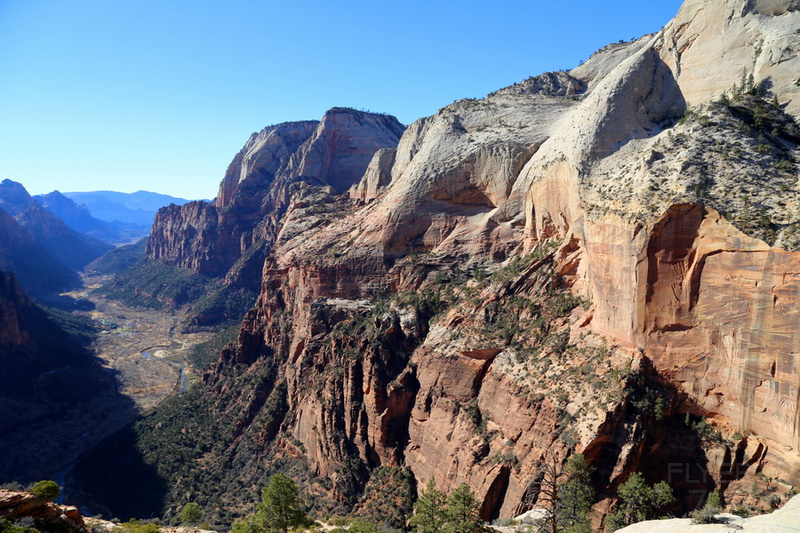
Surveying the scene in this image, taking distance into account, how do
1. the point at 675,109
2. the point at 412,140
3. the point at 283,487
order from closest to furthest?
the point at 283,487, the point at 675,109, the point at 412,140

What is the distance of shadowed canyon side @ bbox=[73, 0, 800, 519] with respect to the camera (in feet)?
93.1

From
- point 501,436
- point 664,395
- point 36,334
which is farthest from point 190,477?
point 36,334

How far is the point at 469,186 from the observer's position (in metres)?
55.7

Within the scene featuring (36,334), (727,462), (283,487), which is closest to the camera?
(727,462)

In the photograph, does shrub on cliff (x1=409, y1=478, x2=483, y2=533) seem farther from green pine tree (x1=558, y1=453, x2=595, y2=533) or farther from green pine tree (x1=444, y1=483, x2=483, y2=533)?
green pine tree (x1=558, y1=453, x2=595, y2=533)

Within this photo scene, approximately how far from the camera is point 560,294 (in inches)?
1625

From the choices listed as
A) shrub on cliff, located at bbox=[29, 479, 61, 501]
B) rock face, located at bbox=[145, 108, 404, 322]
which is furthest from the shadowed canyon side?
rock face, located at bbox=[145, 108, 404, 322]

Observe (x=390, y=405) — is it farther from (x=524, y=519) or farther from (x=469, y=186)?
(x=469, y=186)

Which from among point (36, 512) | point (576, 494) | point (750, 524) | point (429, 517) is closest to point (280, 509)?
point (429, 517)

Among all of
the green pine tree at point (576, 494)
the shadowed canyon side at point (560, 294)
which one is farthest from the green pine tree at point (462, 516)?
the shadowed canyon side at point (560, 294)

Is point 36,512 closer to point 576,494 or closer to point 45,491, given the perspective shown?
point 45,491

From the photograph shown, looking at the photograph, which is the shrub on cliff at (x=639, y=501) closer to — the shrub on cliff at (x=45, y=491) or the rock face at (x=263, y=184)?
the shrub on cliff at (x=45, y=491)

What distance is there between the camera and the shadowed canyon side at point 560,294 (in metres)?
28.4

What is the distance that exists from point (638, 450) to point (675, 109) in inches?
1228
